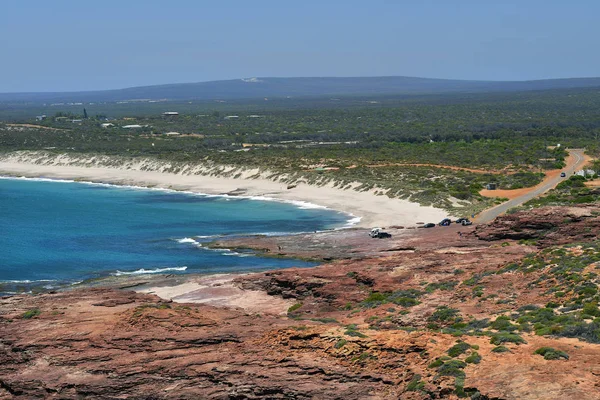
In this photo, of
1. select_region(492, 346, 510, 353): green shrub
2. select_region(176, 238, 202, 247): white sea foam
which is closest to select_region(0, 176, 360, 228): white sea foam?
select_region(176, 238, 202, 247): white sea foam

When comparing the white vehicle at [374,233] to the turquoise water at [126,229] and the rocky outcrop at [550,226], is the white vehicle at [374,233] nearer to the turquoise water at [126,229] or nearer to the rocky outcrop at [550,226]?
the turquoise water at [126,229]

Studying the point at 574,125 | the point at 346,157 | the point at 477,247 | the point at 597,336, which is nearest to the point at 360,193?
the point at 346,157

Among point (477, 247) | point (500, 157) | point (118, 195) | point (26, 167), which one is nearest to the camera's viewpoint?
point (477, 247)

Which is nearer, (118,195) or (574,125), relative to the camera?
(118,195)

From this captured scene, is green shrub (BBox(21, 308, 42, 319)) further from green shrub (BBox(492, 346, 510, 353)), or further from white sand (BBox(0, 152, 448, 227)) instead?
white sand (BBox(0, 152, 448, 227))

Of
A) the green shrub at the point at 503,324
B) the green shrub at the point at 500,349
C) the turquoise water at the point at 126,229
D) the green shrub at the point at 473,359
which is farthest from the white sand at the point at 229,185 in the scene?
the green shrub at the point at 473,359

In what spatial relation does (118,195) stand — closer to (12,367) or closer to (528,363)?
(12,367)
